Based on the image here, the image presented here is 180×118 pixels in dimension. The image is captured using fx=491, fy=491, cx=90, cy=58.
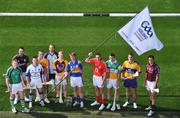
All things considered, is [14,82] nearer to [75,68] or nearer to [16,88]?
[16,88]

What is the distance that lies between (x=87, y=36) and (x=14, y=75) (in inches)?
269

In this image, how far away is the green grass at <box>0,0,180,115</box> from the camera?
775 inches

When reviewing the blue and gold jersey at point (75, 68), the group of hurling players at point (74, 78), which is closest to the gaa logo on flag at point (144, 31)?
the group of hurling players at point (74, 78)

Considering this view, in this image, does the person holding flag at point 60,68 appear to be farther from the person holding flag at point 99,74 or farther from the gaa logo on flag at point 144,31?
the gaa logo on flag at point 144,31

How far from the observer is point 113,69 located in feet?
59.0

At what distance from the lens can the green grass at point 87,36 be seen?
64.6 ft

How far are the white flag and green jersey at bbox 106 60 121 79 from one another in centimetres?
102

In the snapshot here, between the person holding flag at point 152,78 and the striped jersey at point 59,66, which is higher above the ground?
the striped jersey at point 59,66

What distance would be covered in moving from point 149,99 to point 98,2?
375 inches

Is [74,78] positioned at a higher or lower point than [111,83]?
higher

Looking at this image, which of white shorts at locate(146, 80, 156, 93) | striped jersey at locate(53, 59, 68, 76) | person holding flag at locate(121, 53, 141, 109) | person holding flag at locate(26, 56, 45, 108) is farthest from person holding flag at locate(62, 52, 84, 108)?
white shorts at locate(146, 80, 156, 93)

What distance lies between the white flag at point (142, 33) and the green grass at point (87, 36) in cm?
251

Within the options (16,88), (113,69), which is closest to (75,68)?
(113,69)

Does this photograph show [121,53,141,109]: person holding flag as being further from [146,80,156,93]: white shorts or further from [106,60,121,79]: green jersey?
[146,80,156,93]: white shorts
